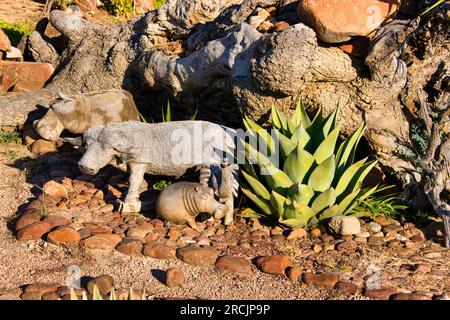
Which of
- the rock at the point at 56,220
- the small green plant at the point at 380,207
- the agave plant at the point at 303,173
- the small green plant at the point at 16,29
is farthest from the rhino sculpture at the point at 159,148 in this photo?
the small green plant at the point at 16,29

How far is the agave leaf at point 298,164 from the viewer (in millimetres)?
4184

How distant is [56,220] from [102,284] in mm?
958

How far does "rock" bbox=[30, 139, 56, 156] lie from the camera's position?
558cm

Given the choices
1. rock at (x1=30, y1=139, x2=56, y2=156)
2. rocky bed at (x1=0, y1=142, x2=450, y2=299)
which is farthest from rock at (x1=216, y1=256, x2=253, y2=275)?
rock at (x1=30, y1=139, x2=56, y2=156)

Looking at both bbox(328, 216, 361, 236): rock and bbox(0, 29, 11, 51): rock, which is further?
bbox(0, 29, 11, 51): rock

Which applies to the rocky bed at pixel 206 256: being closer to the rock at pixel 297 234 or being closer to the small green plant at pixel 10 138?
the rock at pixel 297 234

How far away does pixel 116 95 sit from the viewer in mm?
5680

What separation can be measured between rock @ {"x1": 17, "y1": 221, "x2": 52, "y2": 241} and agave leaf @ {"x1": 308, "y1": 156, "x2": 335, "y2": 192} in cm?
202

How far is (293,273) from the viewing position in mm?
3689

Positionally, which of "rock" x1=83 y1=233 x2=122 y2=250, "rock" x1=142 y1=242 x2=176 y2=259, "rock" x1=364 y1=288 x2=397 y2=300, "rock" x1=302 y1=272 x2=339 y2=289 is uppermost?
"rock" x1=364 y1=288 x2=397 y2=300

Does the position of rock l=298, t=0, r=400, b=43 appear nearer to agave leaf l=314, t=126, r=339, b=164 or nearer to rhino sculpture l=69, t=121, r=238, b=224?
agave leaf l=314, t=126, r=339, b=164

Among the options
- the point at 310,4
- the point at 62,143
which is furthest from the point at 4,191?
the point at 310,4

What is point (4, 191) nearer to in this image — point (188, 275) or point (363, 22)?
point (188, 275)

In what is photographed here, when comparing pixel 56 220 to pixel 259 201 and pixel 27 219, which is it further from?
pixel 259 201
